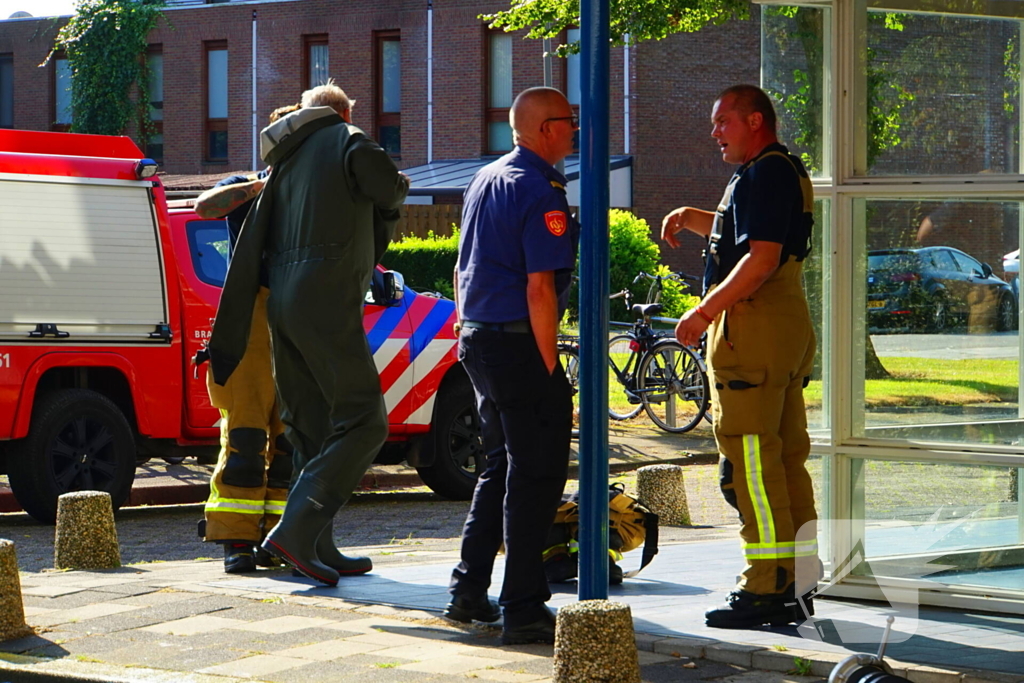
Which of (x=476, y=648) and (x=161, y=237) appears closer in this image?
(x=476, y=648)

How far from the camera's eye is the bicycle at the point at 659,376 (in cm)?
1483

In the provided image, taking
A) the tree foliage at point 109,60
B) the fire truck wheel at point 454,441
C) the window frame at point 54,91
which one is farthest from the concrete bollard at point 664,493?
the window frame at point 54,91

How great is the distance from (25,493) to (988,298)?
6013 millimetres

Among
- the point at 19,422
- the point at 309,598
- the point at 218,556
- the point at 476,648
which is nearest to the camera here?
the point at 476,648

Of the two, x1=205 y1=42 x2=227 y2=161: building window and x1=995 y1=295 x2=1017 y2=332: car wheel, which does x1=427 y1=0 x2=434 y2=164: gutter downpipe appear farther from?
x1=995 y1=295 x2=1017 y2=332: car wheel

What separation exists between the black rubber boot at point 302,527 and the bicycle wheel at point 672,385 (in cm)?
890

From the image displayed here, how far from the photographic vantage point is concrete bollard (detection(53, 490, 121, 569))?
23.5 ft

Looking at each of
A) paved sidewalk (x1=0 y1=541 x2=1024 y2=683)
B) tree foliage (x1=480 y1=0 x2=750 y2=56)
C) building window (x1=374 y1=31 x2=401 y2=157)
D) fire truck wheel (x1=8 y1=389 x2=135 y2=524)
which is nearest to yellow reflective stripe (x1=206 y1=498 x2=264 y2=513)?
Answer: paved sidewalk (x1=0 y1=541 x2=1024 y2=683)

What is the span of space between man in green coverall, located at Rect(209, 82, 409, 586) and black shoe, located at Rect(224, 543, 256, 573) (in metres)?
0.58

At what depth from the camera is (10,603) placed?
545cm

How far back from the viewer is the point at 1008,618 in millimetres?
5691

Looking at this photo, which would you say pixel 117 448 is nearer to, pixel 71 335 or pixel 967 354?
pixel 71 335

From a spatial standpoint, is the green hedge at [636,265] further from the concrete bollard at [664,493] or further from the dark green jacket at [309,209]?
the dark green jacket at [309,209]

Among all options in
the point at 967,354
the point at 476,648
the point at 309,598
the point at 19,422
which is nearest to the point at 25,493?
the point at 19,422
